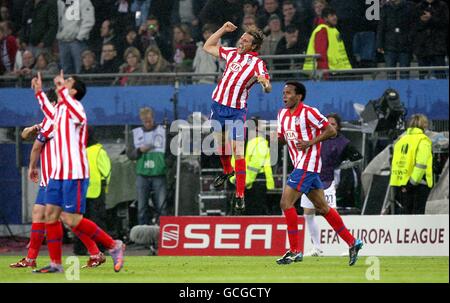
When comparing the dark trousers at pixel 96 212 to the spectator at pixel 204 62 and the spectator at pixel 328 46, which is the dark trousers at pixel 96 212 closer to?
Result: the spectator at pixel 204 62

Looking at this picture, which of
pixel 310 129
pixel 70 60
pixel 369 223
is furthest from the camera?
pixel 70 60

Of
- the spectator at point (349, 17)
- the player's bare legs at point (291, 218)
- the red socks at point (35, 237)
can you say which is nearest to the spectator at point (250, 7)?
the spectator at point (349, 17)

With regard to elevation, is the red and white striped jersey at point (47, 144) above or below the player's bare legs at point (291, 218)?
above

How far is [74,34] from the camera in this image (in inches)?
944

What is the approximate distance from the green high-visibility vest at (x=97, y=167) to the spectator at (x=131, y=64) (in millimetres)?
2527

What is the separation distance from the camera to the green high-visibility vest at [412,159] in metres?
20.3

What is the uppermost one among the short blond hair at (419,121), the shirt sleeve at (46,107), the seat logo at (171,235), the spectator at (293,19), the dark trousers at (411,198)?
the spectator at (293,19)

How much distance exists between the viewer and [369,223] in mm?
19547

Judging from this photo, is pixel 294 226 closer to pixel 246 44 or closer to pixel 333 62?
pixel 246 44

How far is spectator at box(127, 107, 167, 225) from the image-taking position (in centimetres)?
2223

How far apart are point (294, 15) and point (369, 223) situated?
5202mm

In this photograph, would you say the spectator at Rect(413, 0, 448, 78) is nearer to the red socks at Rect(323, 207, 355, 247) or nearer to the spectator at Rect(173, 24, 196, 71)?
the spectator at Rect(173, 24, 196, 71)

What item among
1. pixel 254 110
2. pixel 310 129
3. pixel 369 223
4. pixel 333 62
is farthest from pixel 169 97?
pixel 310 129

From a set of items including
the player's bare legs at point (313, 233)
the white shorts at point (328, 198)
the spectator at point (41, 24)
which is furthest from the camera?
the spectator at point (41, 24)
